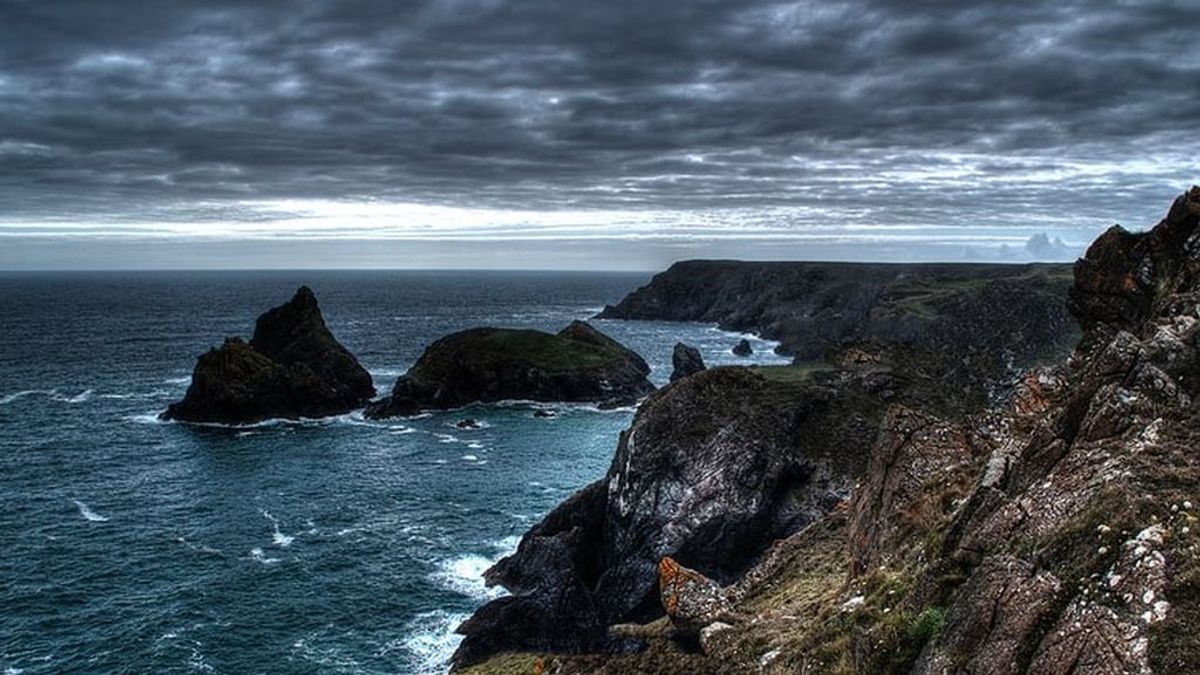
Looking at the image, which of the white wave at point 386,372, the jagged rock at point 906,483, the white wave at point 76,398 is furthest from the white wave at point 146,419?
the jagged rock at point 906,483

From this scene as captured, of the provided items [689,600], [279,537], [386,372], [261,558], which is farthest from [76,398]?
[689,600]

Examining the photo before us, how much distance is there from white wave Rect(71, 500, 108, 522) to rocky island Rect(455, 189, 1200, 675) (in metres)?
39.9

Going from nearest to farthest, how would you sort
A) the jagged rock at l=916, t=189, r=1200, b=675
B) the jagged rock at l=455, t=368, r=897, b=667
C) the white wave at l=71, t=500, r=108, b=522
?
1. the jagged rock at l=916, t=189, r=1200, b=675
2. the jagged rock at l=455, t=368, r=897, b=667
3. the white wave at l=71, t=500, r=108, b=522

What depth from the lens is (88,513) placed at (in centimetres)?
7944

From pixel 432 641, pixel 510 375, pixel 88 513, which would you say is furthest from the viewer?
pixel 510 375

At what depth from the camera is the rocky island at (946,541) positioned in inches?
611

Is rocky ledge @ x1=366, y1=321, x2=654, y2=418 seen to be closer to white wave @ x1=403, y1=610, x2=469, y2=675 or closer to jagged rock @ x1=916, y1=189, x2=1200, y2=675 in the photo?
white wave @ x1=403, y1=610, x2=469, y2=675

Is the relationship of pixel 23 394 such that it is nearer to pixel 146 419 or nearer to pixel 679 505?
pixel 146 419

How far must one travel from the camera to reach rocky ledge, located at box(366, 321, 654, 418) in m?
133

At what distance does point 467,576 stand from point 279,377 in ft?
223

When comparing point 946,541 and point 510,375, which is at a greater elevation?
point 946,541

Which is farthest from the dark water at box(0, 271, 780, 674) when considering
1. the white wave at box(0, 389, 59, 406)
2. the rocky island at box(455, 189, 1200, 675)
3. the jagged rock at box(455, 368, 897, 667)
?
the rocky island at box(455, 189, 1200, 675)

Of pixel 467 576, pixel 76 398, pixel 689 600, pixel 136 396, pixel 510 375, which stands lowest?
Answer: pixel 467 576

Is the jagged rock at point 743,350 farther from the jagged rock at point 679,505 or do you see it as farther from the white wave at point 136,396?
the jagged rock at point 679,505
